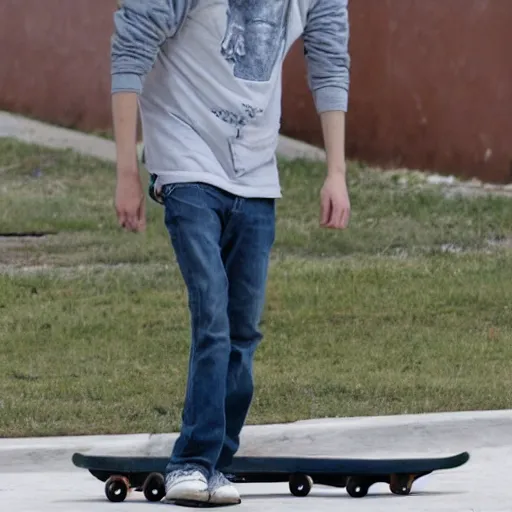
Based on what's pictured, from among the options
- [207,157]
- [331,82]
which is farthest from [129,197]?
[331,82]

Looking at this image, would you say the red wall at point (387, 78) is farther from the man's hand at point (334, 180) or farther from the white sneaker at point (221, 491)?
the white sneaker at point (221, 491)

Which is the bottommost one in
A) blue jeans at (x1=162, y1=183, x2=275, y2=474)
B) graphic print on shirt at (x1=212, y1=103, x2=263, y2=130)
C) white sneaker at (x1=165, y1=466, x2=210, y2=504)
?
white sneaker at (x1=165, y1=466, x2=210, y2=504)

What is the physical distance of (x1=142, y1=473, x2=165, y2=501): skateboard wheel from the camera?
18.3ft

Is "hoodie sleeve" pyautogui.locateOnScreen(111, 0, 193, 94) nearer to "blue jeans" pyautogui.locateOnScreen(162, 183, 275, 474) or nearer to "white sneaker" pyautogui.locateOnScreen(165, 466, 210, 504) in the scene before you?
"blue jeans" pyautogui.locateOnScreen(162, 183, 275, 474)

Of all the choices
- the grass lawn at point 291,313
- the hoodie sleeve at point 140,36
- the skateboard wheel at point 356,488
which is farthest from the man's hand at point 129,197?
the grass lawn at point 291,313

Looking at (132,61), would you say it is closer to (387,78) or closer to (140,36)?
(140,36)

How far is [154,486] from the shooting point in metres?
5.57

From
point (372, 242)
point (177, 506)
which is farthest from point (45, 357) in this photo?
point (372, 242)

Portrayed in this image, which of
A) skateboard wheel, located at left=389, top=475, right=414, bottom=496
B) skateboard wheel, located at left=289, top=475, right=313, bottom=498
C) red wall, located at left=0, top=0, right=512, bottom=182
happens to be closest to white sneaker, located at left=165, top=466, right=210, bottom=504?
skateboard wheel, located at left=289, top=475, right=313, bottom=498

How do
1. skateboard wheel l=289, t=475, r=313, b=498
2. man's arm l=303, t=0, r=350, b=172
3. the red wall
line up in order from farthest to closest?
1. the red wall
2. skateboard wheel l=289, t=475, r=313, b=498
3. man's arm l=303, t=0, r=350, b=172

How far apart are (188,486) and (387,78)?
10.9 metres

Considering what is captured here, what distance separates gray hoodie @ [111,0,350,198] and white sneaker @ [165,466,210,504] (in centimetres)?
85

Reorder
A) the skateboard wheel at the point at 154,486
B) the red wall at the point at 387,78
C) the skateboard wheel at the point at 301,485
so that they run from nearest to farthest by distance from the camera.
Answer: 1. the skateboard wheel at the point at 154,486
2. the skateboard wheel at the point at 301,485
3. the red wall at the point at 387,78

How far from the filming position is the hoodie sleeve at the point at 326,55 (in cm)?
546
